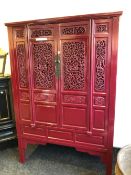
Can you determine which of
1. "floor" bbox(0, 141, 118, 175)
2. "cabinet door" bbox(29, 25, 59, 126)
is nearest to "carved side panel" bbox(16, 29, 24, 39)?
"cabinet door" bbox(29, 25, 59, 126)

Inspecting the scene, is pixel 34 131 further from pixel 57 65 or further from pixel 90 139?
pixel 57 65

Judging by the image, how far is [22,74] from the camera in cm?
202

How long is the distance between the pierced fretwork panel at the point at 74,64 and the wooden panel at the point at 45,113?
0.31 meters

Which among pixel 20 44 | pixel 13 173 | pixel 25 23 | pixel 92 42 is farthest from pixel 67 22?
pixel 13 173

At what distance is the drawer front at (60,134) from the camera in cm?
197

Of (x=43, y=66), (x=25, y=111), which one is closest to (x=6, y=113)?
(x=25, y=111)

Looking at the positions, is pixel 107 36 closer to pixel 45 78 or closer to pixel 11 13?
pixel 45 78

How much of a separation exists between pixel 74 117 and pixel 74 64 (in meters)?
0.54

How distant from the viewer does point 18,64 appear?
2008mm

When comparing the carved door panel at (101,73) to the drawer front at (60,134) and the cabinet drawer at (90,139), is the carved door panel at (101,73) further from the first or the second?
the drawer front at (60,134)

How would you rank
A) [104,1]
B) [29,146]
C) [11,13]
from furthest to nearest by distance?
1. [29,146]
2. [11,13]
3. [104,1]

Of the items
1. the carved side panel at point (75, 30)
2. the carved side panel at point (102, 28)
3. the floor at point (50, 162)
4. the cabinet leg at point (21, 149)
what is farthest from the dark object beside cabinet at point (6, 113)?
the carved side panel at point (102, 28)

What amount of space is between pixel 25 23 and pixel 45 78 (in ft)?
1.91

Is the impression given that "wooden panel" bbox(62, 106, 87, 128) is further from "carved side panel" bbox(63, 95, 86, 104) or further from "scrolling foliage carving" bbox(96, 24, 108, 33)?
"scrolling foliage carving" bbox(96, 24, 108, 33)
